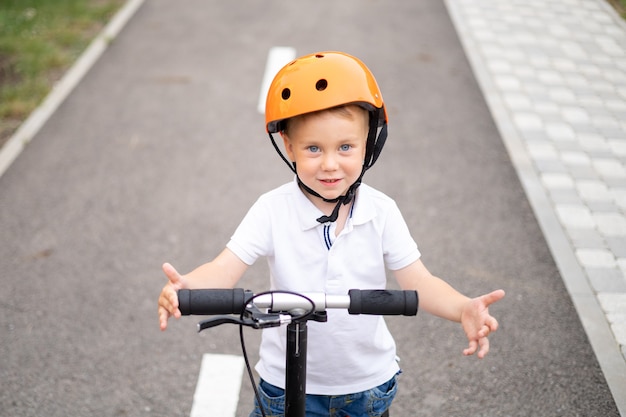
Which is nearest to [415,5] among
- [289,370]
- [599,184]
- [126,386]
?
[599,184]

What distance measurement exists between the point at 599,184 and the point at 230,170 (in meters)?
3.18

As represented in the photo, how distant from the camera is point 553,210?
525 cm

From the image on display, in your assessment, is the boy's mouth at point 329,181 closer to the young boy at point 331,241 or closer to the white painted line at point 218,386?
the young boy at point 331,241

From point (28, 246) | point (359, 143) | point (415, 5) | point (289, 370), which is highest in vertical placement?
point (359, 143)

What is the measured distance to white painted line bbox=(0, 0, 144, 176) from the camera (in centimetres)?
642

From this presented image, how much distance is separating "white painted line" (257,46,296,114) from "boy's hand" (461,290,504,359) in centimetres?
544

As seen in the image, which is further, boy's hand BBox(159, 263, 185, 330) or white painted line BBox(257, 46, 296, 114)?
white painted line BBox(257, 46, 296, 114)

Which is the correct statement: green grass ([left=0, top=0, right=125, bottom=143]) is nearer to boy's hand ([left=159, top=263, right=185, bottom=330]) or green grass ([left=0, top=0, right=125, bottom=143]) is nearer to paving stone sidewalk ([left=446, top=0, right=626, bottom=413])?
paving stone sidewalk ([left=446, top=0, right=626, bottom=413])

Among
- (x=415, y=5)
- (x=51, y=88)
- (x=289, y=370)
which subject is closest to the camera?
(x=289, y=370)

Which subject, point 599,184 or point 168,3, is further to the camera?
point 168,3

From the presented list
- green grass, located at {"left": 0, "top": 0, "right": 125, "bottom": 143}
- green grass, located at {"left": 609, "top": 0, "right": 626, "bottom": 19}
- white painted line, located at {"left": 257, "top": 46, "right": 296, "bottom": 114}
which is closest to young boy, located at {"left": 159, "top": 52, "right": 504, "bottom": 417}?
white painted line, located at {"left": 257, "top": 46, "right": 296, "bottom": 114}

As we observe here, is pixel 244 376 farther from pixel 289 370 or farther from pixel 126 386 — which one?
pixel 289 370

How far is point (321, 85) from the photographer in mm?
2301

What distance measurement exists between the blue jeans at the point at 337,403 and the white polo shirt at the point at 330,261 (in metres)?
0.04
